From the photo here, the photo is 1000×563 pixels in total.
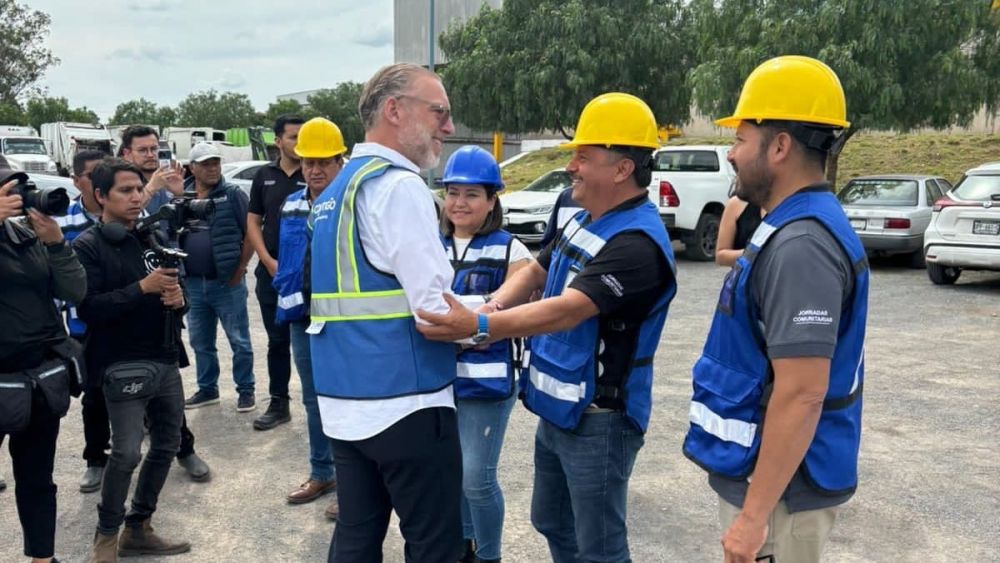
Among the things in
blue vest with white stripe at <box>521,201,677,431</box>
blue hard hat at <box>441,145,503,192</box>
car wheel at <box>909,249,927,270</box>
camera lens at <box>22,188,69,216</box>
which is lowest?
car wheel at <box>909,249,927,270</box>

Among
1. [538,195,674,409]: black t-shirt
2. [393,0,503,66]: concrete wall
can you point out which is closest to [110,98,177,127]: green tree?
[393,0,503,66]: concrete wall

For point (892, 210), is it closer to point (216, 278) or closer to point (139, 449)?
point (216, 278)

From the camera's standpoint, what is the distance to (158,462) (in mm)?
3787

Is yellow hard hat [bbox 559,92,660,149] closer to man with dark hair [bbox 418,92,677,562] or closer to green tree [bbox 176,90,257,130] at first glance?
man with dark hair [bbox 418,92,677,562]

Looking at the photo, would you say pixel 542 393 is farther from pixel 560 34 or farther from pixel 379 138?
pixel 560 34

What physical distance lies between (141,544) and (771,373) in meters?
3.11

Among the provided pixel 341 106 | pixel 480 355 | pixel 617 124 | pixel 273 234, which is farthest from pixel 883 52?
pixel 341 106

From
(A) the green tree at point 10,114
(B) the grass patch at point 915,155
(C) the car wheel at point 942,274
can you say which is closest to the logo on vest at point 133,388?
(C) the car wheel at point 942,274

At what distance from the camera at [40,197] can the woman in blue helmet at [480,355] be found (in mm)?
1517

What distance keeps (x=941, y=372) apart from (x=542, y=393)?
18.7 ft

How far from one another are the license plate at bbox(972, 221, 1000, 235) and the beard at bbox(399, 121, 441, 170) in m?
10.2

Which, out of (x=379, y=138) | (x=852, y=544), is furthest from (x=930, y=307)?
(x=379, y=138)

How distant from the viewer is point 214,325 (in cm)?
608

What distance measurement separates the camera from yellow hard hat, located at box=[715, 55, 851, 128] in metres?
1.97
